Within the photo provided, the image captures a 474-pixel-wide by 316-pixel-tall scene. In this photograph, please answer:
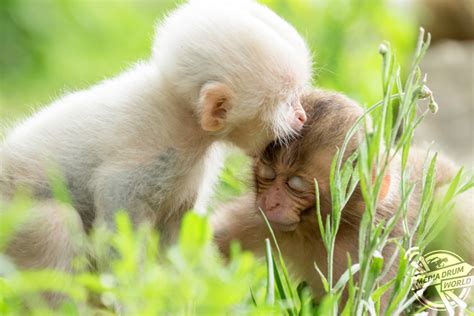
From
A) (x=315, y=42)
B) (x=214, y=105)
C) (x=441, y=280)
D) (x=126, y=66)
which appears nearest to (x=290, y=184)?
(x=214, y=105)

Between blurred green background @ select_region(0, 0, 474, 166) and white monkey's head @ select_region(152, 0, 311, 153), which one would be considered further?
blurred green background @ select_region(0, 0, 474, 166)

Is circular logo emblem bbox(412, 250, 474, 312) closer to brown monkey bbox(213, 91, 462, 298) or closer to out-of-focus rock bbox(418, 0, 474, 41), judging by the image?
brown monkey bbox(213, 91, 462, 298)

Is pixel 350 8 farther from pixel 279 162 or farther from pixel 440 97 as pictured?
pixel 279 162

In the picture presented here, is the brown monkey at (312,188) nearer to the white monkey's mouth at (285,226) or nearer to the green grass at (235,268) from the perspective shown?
the white monkey's mouth at (285,226)

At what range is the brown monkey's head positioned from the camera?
3967 millimetres

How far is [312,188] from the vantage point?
3.99 m

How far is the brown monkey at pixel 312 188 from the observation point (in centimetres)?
397

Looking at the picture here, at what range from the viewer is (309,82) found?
4148mm

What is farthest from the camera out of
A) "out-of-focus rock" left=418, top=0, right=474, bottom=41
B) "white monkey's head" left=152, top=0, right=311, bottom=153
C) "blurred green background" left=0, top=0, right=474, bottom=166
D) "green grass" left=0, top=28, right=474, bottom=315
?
"out-of-focus rock" left=418, top=0, right=474, bottom=41

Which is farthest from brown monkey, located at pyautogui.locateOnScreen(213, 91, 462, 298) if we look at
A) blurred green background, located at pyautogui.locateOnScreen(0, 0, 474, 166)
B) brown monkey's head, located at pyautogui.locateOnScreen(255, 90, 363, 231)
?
blurred green background, located at pyautogui.locateOnScreen(0, 0, 474, 166)

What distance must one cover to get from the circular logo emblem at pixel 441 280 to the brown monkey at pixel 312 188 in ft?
0.96

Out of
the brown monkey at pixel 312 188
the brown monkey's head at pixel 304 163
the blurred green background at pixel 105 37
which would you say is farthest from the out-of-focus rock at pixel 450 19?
the brown monkey's head at pixel 304 163

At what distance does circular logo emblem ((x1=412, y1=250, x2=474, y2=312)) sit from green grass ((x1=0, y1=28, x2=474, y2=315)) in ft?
0.48

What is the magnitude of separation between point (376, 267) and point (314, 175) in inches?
36.3
